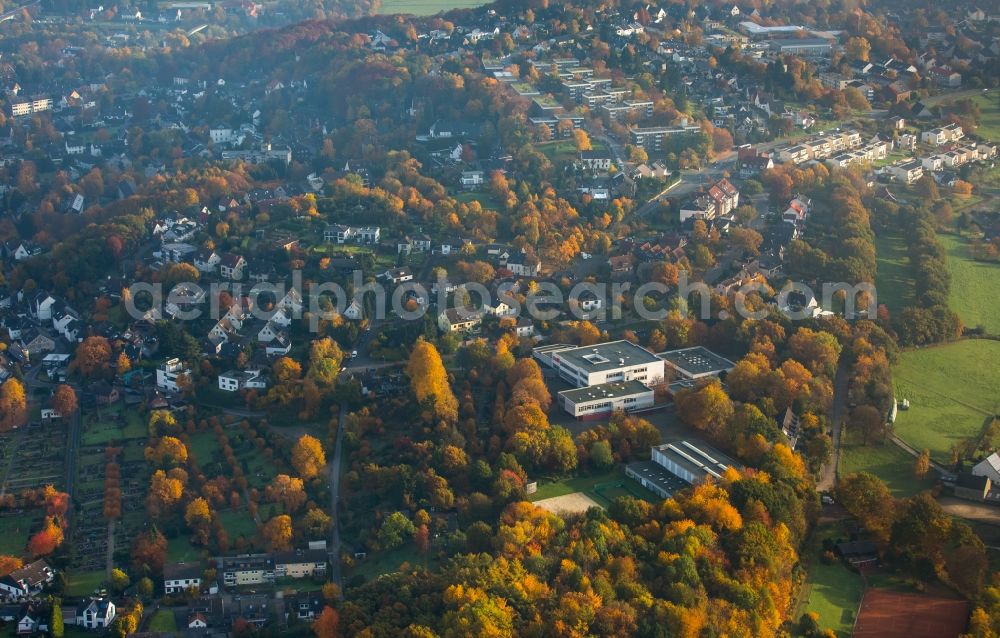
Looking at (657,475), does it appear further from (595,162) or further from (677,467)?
(595,162)

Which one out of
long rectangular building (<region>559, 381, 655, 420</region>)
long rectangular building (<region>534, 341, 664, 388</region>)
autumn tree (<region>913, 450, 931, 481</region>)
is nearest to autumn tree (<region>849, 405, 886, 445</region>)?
autumn tree (<region>913, 450, 931, 481</region>)

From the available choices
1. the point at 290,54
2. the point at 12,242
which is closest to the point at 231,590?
the point at 12,242

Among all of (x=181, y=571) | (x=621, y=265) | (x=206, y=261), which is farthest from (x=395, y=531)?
(x=206, y=261)

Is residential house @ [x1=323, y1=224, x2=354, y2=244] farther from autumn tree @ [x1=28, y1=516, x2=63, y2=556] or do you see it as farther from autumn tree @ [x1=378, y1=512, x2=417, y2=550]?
autumn tree @ [x1=378, y1=512, x2=417, y2=550]

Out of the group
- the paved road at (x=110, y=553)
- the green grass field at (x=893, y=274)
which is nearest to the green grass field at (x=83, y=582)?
the paved road at (x=110, y=553)

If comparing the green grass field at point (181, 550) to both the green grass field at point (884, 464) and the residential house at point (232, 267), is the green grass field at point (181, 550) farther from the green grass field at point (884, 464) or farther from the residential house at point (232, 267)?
the green grass field at point (884, 464)

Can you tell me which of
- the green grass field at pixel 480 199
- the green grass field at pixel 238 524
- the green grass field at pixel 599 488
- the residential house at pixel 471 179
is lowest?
the green grass field at pixel 238 524

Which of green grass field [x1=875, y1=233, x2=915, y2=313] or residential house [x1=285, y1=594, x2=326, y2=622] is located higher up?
green grass field [x1=875, y1=233, x2=915, y2=313]
